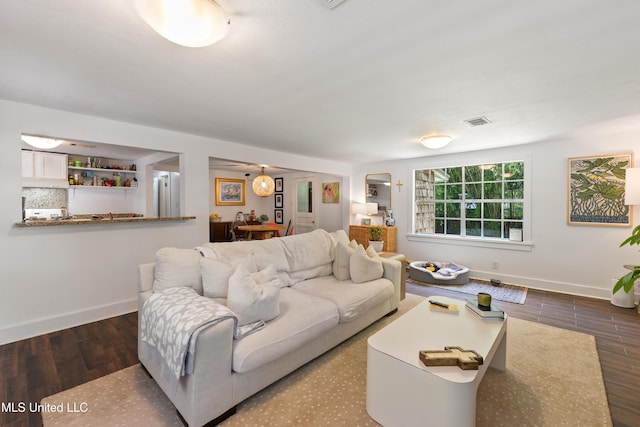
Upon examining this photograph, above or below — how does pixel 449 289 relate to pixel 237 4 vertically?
below

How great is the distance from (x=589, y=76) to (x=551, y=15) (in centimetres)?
108

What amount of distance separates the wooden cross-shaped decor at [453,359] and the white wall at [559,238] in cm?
363

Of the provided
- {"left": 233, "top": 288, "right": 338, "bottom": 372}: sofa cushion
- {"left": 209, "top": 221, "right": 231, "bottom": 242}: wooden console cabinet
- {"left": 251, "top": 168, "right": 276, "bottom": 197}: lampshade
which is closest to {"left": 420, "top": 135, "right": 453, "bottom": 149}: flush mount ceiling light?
{"left": 233, "top": 288, "right": 338, "bottom": 372}: sofa cushion

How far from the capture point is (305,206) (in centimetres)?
820

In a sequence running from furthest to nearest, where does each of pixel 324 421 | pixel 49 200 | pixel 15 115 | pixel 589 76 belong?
pixel 49 200 → pixel 15 115 → pixel 589 76 → pixel 324 421

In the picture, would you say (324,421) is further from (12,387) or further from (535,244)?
(535,244)

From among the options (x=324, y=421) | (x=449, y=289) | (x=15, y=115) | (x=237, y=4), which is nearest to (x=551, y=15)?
(x=237, y=4)

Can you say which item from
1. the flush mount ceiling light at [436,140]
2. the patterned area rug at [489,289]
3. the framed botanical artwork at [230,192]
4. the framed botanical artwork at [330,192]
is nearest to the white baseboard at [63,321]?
the patterned area rug at [489,289]

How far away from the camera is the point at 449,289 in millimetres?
4258

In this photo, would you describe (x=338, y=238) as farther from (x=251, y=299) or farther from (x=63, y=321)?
(x=63, y=321)

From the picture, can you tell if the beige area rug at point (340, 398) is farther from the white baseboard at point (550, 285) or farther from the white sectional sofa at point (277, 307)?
the white baseboard at point (550, 285)

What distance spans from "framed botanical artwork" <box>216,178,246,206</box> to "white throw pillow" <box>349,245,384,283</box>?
5921 millimetres

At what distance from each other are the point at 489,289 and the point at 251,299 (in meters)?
3.95

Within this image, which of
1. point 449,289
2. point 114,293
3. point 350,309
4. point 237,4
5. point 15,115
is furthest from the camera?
point 449,289
